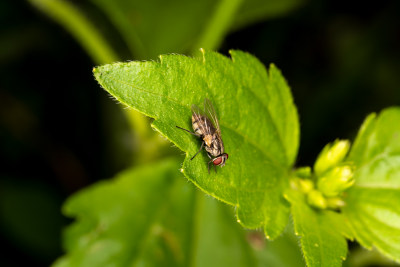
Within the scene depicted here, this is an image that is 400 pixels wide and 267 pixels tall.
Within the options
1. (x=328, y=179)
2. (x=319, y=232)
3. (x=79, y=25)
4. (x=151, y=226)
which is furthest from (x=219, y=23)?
(x=319, y=232)

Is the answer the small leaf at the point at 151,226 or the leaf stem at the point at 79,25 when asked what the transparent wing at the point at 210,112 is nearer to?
the small leaf at the point at 151,226

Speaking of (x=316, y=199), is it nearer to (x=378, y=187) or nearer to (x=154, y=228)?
(x=378, y=187)

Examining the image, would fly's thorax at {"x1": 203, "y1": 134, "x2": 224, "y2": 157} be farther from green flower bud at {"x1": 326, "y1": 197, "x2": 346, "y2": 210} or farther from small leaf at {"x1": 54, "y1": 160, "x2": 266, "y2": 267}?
small leaf at {"x1": 54, "y1": 160, "x2": 266, "y2": 267}

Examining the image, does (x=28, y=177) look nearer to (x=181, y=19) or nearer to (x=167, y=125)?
(x=181, y=19)

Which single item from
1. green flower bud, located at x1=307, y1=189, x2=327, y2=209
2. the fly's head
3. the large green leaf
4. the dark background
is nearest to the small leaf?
the large green leaf

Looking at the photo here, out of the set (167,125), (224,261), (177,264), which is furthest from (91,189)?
(167,125)

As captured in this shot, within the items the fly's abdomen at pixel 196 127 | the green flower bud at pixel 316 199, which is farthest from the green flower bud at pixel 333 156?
the fly's abdomen at pixel 196 127
